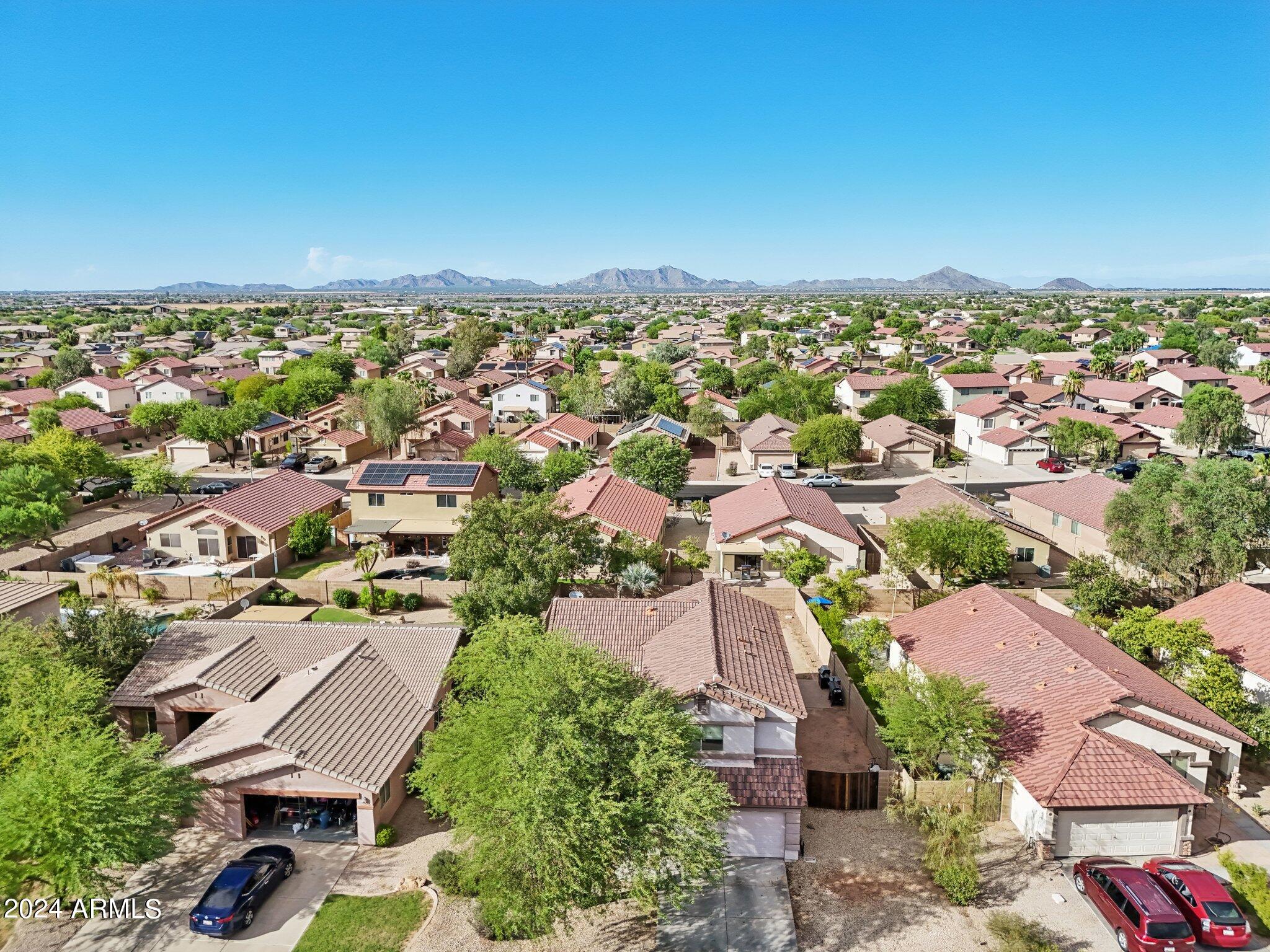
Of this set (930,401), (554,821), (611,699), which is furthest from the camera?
(930,401)

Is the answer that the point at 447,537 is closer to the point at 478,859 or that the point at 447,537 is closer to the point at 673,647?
the point at 673,647

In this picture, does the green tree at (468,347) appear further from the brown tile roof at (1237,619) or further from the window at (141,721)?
the brown tile roof at (1237,619)

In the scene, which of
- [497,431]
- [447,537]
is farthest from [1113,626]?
[497,431]

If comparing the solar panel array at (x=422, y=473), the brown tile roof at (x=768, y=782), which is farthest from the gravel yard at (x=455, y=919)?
the solar panel array at (x=422, y=473)

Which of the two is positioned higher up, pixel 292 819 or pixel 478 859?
pixel 478 859

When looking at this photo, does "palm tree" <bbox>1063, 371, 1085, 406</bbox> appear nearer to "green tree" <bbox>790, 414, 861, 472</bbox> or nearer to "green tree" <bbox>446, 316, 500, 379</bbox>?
"green tree" <bbox>790, 414, 861, 472</bbox>

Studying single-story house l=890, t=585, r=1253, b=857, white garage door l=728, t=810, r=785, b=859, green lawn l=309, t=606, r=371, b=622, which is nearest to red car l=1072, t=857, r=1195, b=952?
single-story house l=890, t=585, r=1253, b=857
